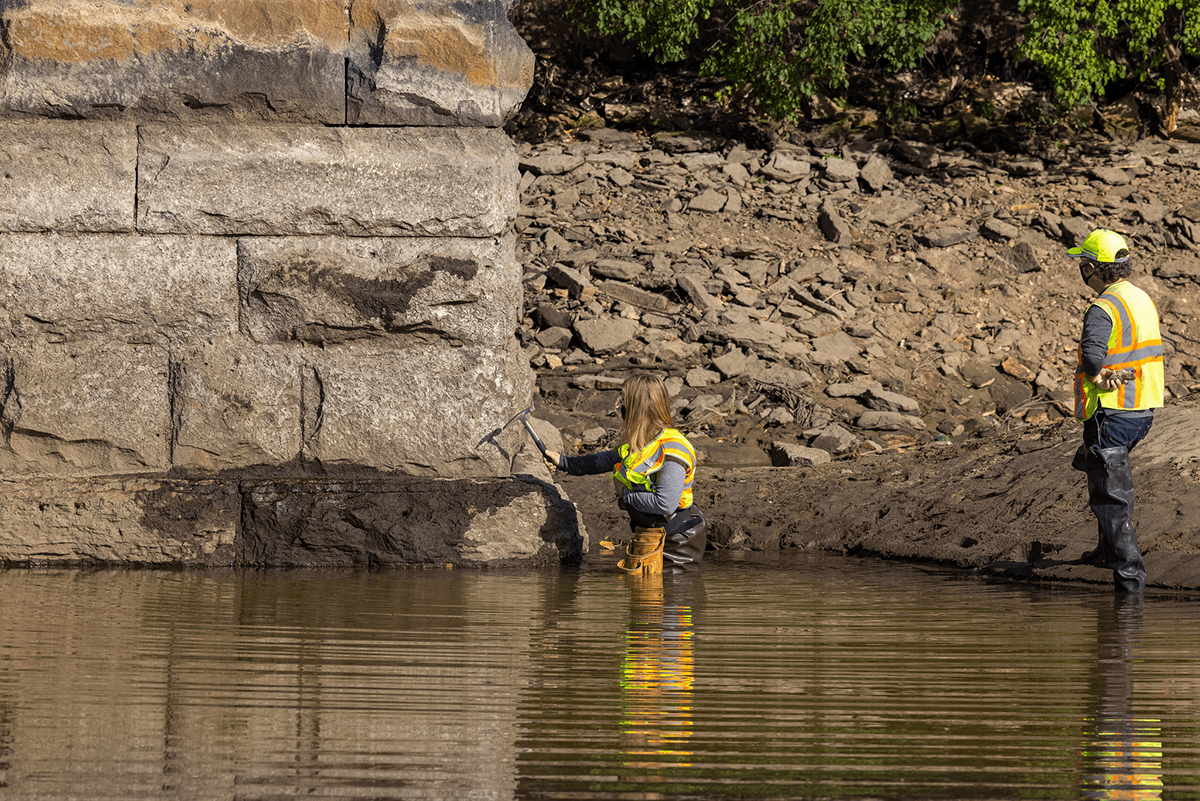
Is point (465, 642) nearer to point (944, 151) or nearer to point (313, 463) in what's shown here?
A: point (313, 463)

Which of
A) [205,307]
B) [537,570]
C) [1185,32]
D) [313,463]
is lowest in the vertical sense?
[537,570]

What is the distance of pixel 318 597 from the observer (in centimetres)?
514

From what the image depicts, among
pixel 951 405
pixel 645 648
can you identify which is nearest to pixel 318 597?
pixel 645 648

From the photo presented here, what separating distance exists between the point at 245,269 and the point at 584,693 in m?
3.45

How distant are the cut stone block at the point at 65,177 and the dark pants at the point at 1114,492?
15.0ft

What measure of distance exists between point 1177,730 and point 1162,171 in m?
16.4

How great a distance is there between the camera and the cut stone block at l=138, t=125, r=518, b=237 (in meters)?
6.07

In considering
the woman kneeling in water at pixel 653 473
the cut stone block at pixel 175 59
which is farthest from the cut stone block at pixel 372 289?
the woman kneeling in water at pixel 653 473

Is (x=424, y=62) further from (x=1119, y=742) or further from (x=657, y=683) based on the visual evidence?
(x=1119, y=742)

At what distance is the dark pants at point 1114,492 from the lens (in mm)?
5645

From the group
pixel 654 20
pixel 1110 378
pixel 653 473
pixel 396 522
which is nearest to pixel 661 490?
pixel 653 473

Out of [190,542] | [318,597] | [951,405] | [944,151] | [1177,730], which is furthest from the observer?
[944,151]

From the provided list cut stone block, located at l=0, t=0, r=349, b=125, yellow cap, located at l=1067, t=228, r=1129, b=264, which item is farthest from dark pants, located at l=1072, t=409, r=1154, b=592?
cut stone block, located at l=0, t=0, r=349, b=125

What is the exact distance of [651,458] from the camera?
641 centimetres
